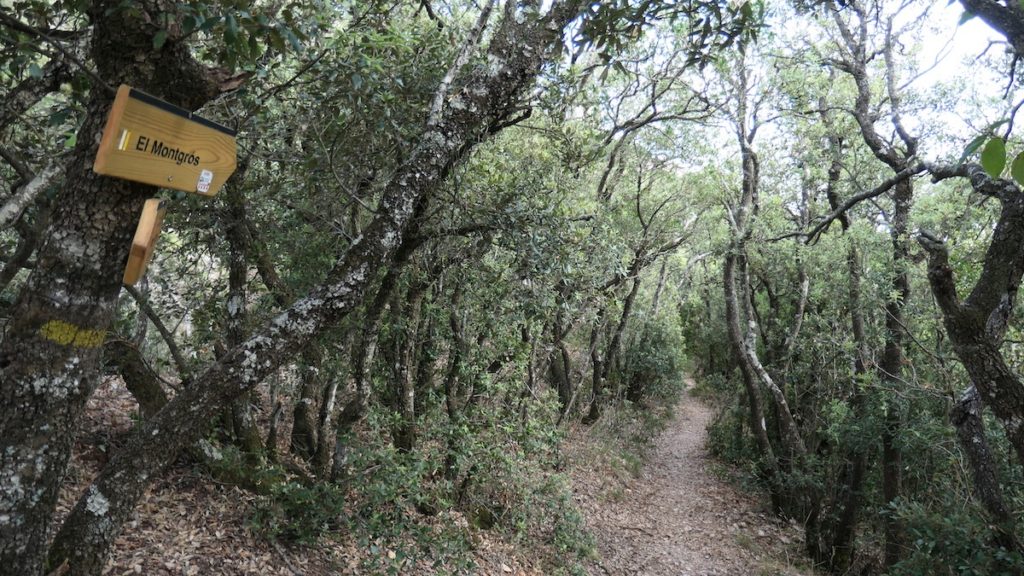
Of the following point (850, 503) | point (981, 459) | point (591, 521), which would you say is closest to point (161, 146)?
point (981, 459)

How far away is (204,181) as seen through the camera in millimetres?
2525

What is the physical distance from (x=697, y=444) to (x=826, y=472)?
21.1ft

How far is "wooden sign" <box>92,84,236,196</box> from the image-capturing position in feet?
6.94

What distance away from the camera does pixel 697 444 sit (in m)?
18.3

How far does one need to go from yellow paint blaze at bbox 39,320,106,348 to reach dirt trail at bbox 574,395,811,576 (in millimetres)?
7742

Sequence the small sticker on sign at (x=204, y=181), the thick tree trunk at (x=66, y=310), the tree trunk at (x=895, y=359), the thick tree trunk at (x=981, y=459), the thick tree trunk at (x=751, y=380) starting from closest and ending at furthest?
1. the thick tree trunk at (x=66, y=310)
2. the small sticker on sign at (x=204, y=181)
3. the thick tree trunk at (x=981, y=459)
4. the tree trunk at (x=895, y=359)
5. the thick tree trunk at (x=751, y=380)

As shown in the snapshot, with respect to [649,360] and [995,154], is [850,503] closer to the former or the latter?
[649,360]

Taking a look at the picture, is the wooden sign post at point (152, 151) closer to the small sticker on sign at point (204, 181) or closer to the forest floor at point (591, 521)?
the small sticker on sign at point (204, 181)

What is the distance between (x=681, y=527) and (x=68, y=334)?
11.5 metres

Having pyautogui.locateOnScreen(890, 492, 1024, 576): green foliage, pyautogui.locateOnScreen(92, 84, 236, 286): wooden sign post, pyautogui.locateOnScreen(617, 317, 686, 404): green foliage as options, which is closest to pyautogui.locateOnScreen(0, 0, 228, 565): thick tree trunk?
pyautogui.locateOnScreen(92, 84, 236, 286): wooden sign post

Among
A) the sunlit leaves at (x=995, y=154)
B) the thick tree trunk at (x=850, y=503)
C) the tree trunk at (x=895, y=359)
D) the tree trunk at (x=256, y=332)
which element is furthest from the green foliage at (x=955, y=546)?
the tree trunk at (x=256, y=332)

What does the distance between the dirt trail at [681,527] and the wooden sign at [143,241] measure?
25.8 ft

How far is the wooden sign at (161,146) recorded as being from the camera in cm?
212

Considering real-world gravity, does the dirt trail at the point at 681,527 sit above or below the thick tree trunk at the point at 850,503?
below
